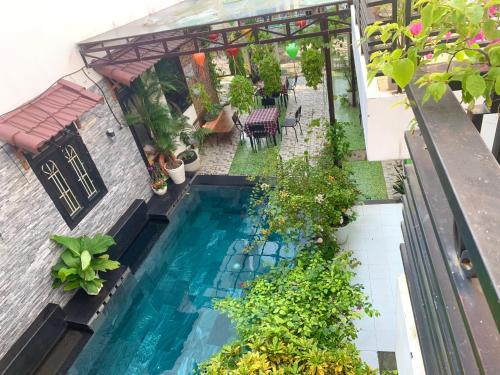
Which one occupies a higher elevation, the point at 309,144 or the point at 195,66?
the point at 195,66

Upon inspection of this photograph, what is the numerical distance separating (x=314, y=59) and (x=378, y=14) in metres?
6.73

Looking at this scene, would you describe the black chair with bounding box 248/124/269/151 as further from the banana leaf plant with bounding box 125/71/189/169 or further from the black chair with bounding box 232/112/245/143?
the banana leaf plant with bounding box 125/71/189/169

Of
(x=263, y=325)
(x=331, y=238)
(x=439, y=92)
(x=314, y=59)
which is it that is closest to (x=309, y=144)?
(x=314, y=59)

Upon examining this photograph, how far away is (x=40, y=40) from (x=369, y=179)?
7.53m

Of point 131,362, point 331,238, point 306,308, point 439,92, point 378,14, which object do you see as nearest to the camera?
point 439,92

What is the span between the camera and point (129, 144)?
9375mm

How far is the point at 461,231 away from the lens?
2.88 feet

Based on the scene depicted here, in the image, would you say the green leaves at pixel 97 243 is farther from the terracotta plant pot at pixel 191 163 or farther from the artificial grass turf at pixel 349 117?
the artificial grass turf at pixel 349 117

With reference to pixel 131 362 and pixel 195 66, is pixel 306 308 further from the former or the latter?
pixel 195 66

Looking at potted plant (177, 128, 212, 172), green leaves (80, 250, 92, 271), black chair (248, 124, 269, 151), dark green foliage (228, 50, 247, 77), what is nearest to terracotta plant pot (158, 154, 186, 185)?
potted plant (177, 128, 212, 172)

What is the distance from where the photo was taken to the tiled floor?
5.90 m

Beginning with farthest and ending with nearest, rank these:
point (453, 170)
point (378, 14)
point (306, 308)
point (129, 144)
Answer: point (129, 144)
point (306, 308)
point (378, 14)
point (453, 170)

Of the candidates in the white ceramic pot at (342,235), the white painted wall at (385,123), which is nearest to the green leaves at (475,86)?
the white painted wall at (385,123)

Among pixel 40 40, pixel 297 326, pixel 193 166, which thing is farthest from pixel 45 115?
pixel 297 326
